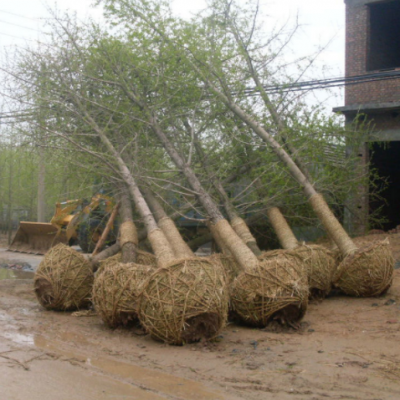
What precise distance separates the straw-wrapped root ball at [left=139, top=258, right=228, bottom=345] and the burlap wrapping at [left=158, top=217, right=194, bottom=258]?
51.1 inches

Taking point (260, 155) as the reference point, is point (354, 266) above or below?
below

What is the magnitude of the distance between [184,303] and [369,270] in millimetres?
3244

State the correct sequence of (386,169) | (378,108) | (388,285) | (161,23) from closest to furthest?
(388,285), (161,23), (378,108), (386,169)

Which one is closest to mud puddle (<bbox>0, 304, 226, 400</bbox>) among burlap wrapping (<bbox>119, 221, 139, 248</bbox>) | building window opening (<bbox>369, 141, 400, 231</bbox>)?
burlap wrapping (<bbox>119, 221, 139, 248</bbox>)

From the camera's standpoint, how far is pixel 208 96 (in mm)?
9688

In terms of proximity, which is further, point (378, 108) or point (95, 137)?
point (378, 108)

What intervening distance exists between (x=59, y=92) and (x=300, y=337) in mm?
6252

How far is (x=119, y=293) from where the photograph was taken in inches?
260

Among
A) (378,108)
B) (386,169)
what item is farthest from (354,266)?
(386,169)

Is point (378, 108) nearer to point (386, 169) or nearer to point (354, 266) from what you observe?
point (386, 169)

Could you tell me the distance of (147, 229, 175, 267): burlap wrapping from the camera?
23.5 ft

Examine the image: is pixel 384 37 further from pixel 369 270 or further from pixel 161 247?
pixel 161 247

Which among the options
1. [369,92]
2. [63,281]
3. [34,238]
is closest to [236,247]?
[63,281]

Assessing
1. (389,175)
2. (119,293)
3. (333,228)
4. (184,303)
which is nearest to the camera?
(184,303)
